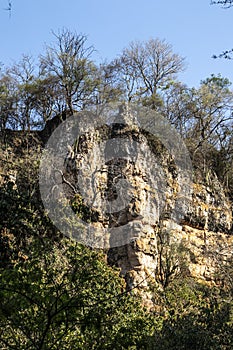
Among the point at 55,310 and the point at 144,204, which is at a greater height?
the point at 144,204

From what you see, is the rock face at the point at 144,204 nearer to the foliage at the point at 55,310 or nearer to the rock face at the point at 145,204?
the rock face at the point at 145,204

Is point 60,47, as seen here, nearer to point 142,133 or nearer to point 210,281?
point 142,133

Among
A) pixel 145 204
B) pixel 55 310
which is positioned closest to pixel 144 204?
pixel 145 204

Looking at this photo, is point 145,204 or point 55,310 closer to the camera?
point 55,310

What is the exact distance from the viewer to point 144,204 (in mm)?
20297

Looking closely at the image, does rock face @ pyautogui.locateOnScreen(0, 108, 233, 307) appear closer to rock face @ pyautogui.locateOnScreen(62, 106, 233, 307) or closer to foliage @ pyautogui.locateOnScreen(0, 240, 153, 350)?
rock face @ pyautogui.locateOnScreen(62, 106, 233, 307)

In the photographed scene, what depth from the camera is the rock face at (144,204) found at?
18.9m

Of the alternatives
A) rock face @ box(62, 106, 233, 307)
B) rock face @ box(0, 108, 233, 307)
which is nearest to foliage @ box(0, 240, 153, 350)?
rock face @ box(0, 108, 233, 307)

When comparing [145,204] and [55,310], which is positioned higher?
[145,204]

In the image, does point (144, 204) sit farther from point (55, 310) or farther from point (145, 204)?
point (55, 310)

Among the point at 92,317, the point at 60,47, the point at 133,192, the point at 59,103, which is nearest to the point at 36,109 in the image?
the point at 59,103

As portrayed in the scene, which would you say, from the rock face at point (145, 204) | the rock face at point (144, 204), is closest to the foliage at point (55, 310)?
the rock face at point (145, 204)

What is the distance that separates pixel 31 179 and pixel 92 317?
1435cm

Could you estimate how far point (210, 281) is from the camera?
20.7 metres
